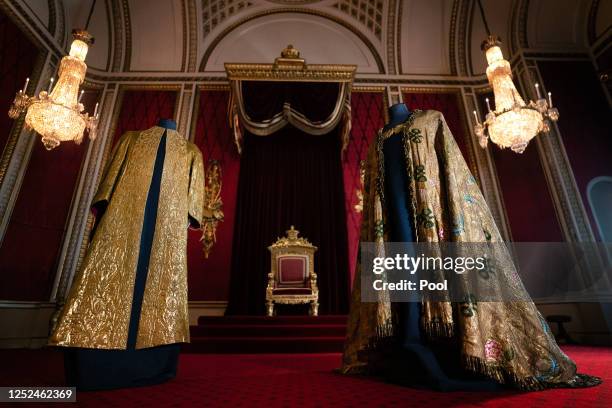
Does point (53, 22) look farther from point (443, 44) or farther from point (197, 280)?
point (443, 44)

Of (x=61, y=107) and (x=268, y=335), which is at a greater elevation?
(x=61, y=107)

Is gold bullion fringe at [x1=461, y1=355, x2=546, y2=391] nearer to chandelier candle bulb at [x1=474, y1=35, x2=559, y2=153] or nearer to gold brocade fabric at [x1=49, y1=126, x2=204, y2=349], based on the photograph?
gold brocade fabric at [x1=49, y1=126, x2=204, y2=349]

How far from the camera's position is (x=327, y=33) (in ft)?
21.4

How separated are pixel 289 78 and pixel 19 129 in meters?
3.81

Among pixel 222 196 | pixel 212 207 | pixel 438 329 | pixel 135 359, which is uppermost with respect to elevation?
pixel 222 196

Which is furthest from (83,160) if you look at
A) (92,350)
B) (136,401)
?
(136,401)

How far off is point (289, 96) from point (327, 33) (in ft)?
7.45

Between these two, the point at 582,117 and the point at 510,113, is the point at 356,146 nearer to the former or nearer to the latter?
the point at 510,113

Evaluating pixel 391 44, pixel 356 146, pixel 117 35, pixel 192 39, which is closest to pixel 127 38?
pixel 117 35

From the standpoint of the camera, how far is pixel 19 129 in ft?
14.1

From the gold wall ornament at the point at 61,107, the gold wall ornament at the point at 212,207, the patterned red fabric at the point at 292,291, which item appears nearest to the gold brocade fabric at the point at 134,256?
the gold wall ornament at the point at 61,107

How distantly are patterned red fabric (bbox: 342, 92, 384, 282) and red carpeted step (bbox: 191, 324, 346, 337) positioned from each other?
1.53 metres

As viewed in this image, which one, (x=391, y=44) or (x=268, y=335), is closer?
(x=268, y=335)

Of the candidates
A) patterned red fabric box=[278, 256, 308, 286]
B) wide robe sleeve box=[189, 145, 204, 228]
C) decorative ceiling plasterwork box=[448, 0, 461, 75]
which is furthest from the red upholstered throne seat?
decorative ceiling plasterwork box=[448, 0, 461, 75]
